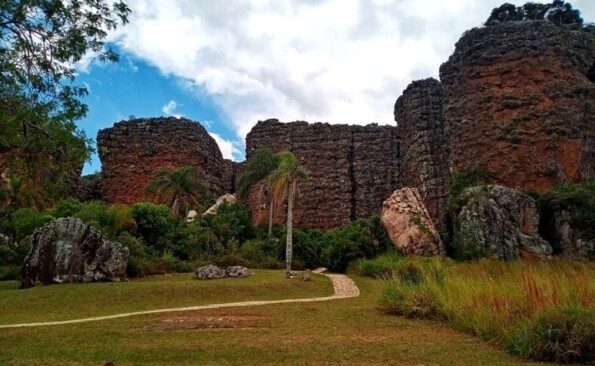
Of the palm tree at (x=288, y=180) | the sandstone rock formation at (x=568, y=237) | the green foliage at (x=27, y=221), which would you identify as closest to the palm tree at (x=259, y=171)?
the palm tree at (x=288, y=180)

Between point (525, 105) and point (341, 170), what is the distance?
13.3 m

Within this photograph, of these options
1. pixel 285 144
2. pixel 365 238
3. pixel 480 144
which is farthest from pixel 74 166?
pixel 285 144

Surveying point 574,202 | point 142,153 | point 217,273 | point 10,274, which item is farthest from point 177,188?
point 574,202

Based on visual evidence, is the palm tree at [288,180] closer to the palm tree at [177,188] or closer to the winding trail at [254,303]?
the winding trail at [254,303]

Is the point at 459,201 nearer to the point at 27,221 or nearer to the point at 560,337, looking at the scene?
the point at 560,337

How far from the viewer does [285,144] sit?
37531 mm

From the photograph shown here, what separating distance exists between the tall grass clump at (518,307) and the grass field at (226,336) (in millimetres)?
357

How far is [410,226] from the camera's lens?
26609mm

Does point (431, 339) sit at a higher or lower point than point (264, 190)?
lower

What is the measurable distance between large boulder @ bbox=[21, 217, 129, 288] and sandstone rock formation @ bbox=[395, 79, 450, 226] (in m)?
17.6

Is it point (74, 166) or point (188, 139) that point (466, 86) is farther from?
point (74, 166)

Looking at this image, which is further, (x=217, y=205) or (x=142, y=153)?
(x=142, y=153)

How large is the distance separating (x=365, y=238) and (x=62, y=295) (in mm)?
15152

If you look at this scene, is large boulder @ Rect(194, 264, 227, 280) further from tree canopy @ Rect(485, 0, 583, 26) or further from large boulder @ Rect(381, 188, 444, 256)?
tree canopy @ Rect(485, 0, 583, 26)
